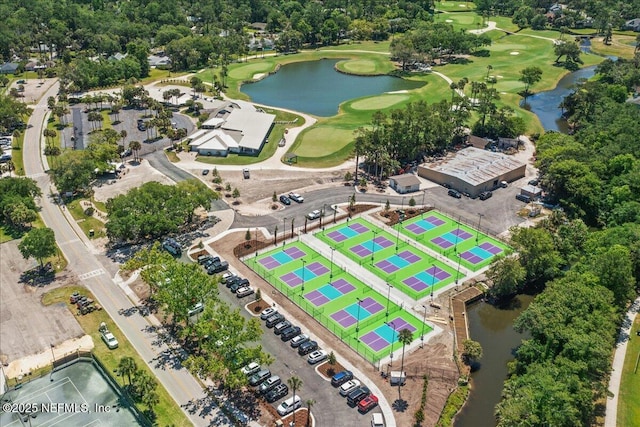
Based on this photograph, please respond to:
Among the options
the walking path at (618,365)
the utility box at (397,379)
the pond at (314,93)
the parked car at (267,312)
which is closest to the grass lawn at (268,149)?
the pond at (314,93)

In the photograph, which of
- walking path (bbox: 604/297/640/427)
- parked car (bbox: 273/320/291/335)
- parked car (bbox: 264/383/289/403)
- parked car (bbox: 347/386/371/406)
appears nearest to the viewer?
walking path (bbox: 604/297/640/427)

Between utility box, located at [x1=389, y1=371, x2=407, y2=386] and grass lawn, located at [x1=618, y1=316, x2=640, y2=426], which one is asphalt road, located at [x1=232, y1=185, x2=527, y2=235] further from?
utility box, located at [x1=389, y1=371, x2=407, y2=386]

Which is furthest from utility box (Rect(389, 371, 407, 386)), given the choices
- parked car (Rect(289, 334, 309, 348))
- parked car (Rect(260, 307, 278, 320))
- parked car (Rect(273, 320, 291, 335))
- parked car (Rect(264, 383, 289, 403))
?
parked car (Rect(260, 307, 278, 320))

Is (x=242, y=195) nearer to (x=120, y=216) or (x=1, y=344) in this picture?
(x=120, y=216)

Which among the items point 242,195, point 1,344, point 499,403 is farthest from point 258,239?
point 499,403

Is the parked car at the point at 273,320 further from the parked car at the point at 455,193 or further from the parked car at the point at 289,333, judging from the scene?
the parked car at the point at 455,193

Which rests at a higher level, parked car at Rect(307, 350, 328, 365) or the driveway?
the driveway
